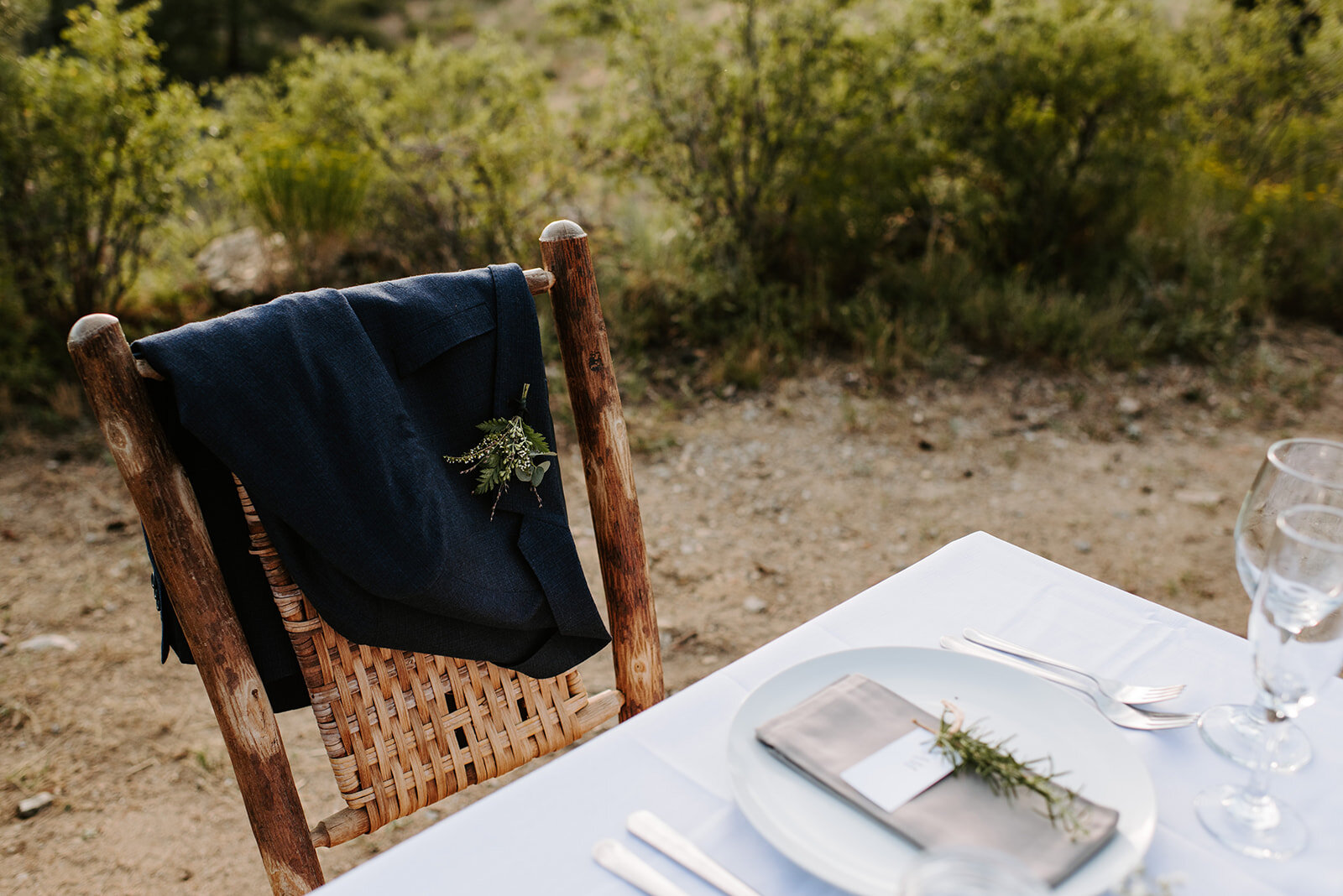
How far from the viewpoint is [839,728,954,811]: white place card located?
28.3 inches

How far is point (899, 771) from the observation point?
74cm

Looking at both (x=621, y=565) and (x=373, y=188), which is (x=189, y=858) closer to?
(x=621, y=565)

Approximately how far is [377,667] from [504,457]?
328 millimetres

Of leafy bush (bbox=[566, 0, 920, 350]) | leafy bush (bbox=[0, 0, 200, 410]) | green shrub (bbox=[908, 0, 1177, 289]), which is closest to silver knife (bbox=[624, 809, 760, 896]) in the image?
leafy bush (bbox=[566, 0, 920, 350])

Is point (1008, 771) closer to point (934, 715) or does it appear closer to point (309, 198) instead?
point (934, 715)

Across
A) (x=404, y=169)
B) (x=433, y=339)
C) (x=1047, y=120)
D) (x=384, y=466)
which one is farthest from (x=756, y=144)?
(x=384, y=466)

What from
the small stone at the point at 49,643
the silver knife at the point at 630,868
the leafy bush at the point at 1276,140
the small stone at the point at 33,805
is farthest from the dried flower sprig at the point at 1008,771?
the leafy bush at the point at 1276,140

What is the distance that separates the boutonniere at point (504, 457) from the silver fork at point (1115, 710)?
0.57 metres

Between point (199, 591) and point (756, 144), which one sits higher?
point (756, 144)

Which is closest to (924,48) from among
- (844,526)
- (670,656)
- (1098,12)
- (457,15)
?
(1098,12)

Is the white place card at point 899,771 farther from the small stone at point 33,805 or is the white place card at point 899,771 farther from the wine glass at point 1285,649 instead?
the small stone at point 33,805

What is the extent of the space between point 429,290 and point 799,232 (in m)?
3.42

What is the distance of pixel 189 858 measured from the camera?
183 cm

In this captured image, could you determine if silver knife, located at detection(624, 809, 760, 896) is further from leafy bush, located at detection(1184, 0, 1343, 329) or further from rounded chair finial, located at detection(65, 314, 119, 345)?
leafy bush, located at detection(1184, 0, 1343, 329)
